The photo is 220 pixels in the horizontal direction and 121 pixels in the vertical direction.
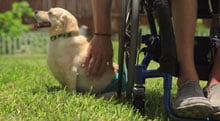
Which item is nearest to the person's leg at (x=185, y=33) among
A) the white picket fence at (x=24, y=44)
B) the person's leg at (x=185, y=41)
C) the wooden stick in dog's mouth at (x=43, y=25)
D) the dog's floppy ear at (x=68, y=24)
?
the person's leg at (x=185, y=41)

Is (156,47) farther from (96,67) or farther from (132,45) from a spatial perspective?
(96,67)

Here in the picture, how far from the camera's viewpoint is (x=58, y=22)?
273 centimetres

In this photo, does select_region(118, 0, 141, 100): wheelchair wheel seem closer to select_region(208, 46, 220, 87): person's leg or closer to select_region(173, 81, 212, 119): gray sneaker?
select_region(173, 81, 212, 119): gray sneaker

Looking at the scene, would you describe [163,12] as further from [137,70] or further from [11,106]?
[11,106]

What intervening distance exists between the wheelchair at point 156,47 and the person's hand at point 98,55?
0.53ft

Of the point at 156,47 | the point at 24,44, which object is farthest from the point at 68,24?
the point at 24,44

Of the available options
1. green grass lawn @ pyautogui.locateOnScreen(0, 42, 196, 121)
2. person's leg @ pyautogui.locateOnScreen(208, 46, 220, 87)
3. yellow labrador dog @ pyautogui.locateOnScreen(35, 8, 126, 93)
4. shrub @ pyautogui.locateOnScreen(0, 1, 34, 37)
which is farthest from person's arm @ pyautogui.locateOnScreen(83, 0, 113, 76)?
shrub @ pyautogui.locateOnScreen(0, 1, 34, 37)

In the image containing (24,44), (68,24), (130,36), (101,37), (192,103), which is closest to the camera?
(192,103)

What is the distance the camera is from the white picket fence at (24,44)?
10875mm

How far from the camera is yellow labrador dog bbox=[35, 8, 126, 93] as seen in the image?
260 cm

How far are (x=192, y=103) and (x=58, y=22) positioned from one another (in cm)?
110

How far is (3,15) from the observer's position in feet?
36.9

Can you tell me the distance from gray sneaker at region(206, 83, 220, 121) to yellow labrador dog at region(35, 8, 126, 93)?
668 mm

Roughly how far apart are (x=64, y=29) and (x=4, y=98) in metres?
0.64
